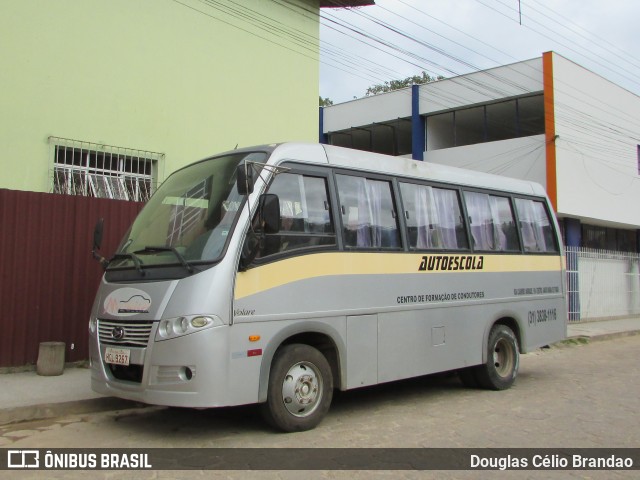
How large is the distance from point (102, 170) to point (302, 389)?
634 centimetres

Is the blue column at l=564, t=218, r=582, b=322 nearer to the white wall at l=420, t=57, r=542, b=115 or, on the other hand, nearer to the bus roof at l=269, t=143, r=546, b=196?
the white wall at l=420, t=57, r=542, b=115

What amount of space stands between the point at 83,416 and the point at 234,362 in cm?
240

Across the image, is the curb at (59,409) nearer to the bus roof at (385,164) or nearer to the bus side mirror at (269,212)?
the bus side mirror at (269,212)

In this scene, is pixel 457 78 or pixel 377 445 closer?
pixel 377 445

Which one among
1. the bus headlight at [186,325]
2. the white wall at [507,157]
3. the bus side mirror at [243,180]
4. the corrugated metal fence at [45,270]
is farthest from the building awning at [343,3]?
the bus headlight at [186,325]

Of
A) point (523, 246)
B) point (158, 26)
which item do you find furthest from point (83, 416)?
point (158, 26)

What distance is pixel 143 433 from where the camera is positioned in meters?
5.82

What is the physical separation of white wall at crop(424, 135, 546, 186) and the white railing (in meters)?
2.84

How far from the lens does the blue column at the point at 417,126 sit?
2250cm

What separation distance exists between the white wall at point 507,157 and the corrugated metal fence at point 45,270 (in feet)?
47.7

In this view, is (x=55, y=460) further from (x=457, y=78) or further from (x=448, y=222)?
(x=457, y=78)

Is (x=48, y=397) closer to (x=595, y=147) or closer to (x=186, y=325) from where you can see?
(x=186, y=325)

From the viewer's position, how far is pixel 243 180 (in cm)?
543

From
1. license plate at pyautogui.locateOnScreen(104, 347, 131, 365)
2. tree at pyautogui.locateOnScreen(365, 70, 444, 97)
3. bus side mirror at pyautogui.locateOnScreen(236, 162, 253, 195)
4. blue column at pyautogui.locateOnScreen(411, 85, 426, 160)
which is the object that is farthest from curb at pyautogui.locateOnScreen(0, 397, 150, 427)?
tree at pyautogui.locateOnScreen(365, 70, 444, 97)
